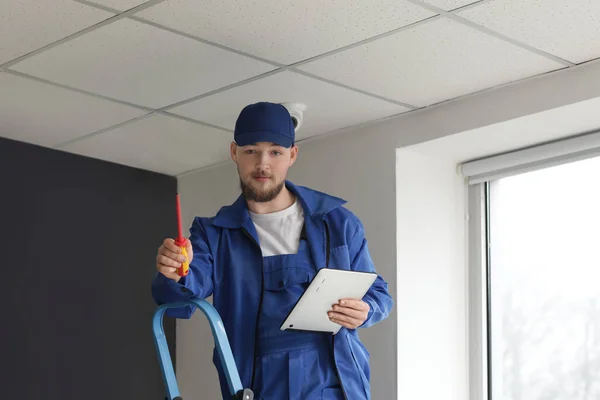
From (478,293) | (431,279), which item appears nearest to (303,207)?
(431,279)

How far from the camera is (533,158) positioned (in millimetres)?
4227

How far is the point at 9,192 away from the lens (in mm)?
4453

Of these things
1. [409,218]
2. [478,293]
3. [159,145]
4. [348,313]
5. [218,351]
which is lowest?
[218,351]

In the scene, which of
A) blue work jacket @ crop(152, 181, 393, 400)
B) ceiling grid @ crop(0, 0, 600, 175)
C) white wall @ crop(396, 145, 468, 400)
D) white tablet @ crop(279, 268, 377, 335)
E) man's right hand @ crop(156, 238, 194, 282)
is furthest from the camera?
white wall @ crop(396, 145, 468, 400)

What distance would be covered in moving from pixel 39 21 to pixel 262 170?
2.79 feet

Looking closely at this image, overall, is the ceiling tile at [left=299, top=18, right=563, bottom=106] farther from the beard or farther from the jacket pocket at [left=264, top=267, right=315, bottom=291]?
the jacket pocket at [left=264, top=267, right=315, bottom=291]

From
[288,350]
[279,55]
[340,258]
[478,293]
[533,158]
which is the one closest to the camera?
[288,350]

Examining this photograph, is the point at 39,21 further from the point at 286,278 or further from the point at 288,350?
the point at 288,350

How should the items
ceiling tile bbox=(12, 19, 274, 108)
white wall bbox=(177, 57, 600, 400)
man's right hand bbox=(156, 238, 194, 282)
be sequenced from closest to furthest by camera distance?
man's right hand bbox=(156, 238, 194, 282) < ceiling tile bbox=(12, 19, 274, 108) < white wall bbox=(177, 57, 600, 400)

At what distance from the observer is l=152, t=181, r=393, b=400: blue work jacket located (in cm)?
305

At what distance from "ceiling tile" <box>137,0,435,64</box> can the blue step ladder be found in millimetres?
931

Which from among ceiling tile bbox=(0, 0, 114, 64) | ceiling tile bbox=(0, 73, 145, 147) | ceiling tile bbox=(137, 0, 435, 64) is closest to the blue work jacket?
ceiling tile bbox=(137, 0, 435, 64)

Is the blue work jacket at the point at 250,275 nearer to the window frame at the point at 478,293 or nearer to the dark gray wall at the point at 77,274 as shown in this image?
the window frame at the point at 478,293

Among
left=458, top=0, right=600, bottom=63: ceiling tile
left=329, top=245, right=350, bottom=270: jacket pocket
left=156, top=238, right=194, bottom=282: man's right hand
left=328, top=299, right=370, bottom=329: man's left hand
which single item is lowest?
left=328, top=299, right=370, bottom=329: man's left hand
